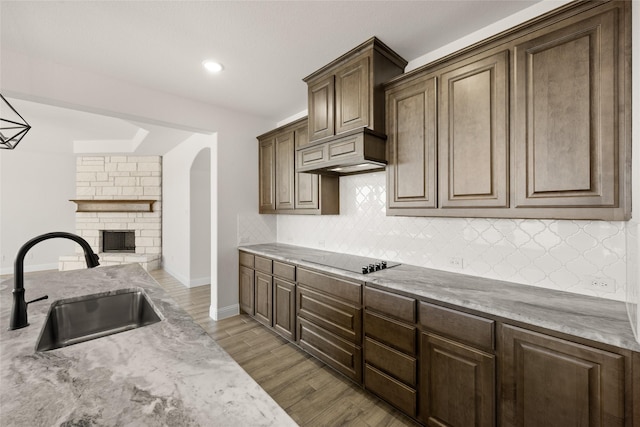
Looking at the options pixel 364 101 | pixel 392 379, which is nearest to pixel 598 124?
pixel 364 101

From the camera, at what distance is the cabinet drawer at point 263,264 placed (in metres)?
3.04

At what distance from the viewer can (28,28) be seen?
1.92 meters

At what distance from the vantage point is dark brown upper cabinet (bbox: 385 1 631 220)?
4.20 ft

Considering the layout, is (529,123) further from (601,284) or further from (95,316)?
(95,316)

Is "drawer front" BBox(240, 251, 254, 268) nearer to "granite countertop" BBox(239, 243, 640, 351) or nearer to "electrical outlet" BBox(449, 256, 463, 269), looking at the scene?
"granite countertop" BBox(239, 243, 640, 351)

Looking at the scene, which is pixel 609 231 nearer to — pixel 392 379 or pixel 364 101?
pixel 392 379

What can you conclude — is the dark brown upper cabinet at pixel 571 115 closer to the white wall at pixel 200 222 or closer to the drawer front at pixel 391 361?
the drawer front at pixel 391 361

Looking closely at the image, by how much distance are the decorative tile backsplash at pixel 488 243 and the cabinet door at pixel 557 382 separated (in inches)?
23.4

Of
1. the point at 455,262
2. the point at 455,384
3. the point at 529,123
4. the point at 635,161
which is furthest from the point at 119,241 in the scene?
the point at 635,161

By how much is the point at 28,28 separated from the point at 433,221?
3238mm

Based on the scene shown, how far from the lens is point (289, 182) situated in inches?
130

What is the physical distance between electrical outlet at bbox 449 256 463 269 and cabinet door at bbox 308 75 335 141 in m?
1.39

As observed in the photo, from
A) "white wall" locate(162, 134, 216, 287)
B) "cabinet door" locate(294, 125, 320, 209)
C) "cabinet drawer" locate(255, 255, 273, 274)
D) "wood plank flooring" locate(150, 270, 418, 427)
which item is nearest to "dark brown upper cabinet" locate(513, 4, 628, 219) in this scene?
"wood plank flooring" locate(150, 270, 418, 427)

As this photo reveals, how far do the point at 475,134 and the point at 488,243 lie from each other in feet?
2.53
